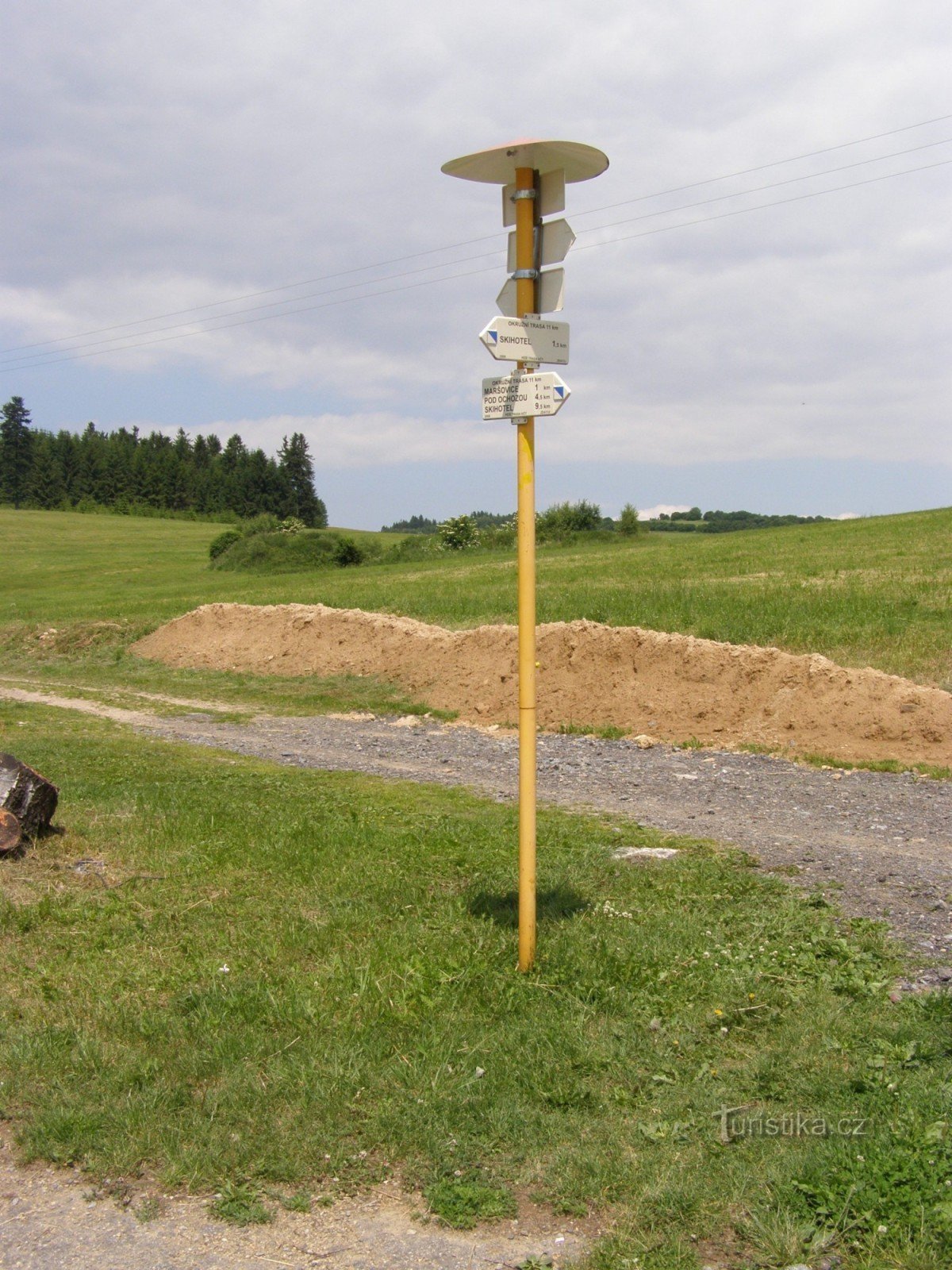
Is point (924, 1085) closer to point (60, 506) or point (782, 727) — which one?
point (782, 727)

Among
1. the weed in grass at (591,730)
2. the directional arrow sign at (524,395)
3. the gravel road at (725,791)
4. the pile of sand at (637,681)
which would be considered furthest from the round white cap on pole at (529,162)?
the weed in grass at (591,730)

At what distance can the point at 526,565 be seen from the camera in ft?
17.3

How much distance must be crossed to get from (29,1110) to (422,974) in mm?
1771

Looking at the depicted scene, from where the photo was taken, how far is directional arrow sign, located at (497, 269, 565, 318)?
529cm

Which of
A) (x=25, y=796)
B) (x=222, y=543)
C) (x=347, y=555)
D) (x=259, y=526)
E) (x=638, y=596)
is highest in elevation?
(x=259, y=526)

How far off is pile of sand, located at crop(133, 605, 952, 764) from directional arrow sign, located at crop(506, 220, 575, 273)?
25.5ft

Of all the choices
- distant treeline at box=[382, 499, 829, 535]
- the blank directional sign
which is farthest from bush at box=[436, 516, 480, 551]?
the blank directional sign

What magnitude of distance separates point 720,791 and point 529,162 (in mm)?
6497

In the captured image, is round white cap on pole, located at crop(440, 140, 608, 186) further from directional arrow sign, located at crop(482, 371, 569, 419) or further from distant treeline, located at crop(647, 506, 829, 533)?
distant treeline, located at crop(647, 506, 829, 533)

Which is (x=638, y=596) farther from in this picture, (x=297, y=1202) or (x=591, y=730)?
(x=297, y=1202)

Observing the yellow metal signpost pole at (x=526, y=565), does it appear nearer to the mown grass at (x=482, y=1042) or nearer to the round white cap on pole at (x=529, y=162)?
the round white cap on pole at (x=529, y=162)

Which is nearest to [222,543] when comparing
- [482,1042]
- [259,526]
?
[259,526]

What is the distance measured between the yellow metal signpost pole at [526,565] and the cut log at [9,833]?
145 inches

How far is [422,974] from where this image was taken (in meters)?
5.17
